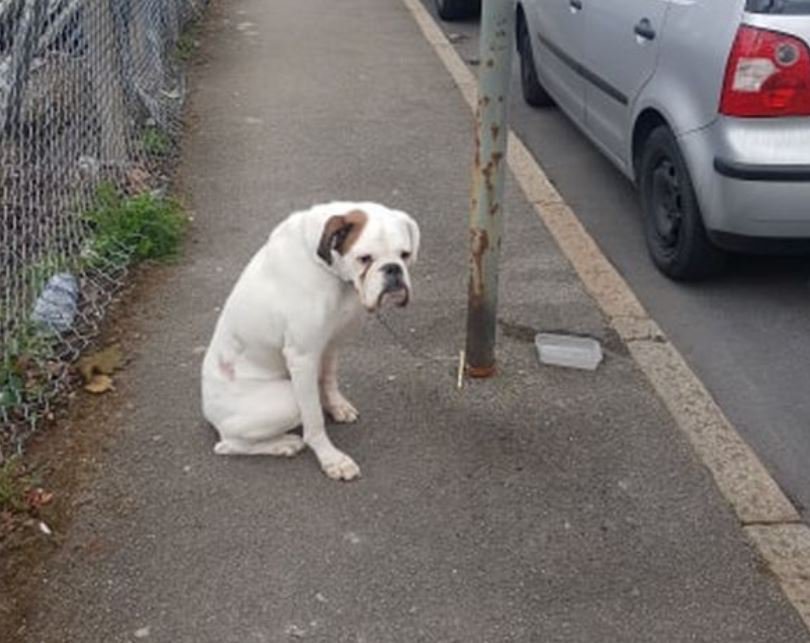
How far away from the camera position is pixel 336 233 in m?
3.32

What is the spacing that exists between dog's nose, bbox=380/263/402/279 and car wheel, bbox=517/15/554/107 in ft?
14.5

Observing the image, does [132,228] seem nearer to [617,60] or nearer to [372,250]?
[617,60]

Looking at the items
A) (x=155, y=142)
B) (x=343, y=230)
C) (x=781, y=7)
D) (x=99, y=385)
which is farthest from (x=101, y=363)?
(x=781, y=7)

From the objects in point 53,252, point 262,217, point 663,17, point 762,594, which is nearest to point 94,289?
point 53,252

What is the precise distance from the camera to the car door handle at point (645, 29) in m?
4.87

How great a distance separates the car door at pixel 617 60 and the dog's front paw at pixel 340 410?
2.02 m

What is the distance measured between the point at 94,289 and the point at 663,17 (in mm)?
2658

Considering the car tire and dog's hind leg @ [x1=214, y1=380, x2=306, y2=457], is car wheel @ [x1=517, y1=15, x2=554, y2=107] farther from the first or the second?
dog's hind leg @ [x1=214, y1=380, x2=306, y2=457]

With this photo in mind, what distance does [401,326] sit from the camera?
476cm

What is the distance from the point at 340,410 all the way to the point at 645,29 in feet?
7.14

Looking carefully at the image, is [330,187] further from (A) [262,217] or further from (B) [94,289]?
(B) [94,289]

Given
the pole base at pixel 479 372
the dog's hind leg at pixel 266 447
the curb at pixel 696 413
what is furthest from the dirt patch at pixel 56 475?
the curb at pixel 696 413

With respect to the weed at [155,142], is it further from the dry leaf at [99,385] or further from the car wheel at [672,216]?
the car wheel at [672,216]

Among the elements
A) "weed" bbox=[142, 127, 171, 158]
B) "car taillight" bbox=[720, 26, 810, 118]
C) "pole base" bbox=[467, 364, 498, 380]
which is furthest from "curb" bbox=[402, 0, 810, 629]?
"weed" bbox=[142, 127, 171, 158]
